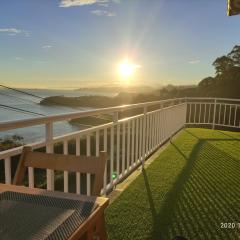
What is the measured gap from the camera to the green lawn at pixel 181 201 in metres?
2.73

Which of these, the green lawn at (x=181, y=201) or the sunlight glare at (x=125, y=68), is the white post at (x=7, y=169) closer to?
the green lawn at (x=181, y=201)

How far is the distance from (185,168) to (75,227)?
3.86 meters

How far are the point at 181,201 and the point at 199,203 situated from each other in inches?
7.8

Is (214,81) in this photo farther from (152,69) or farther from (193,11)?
(193,11)

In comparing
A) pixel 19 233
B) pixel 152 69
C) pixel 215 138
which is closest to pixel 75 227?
pixel 19 233

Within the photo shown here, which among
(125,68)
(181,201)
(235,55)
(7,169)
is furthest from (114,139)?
(235,55)

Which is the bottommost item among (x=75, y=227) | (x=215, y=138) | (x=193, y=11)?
(x=215, y=138)

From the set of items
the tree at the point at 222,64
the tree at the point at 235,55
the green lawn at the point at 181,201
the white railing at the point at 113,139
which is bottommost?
the green lawn at the point at 181,201

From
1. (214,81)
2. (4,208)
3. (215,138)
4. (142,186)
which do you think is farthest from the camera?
(214,81)

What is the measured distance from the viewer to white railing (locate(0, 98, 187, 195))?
2242 millimetres

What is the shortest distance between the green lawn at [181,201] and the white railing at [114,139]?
1.04 feet

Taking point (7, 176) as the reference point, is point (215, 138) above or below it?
below

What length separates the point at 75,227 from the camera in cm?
105
